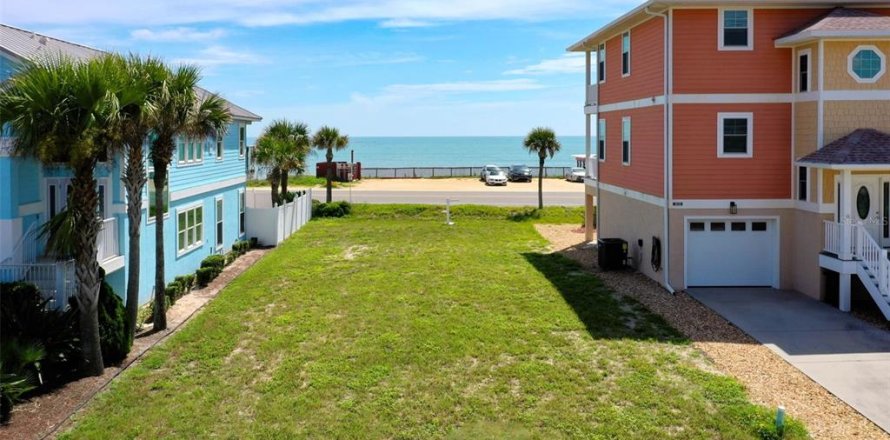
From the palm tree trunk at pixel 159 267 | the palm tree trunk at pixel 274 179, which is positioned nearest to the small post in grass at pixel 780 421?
the palm tree trunk at pixel 159 267

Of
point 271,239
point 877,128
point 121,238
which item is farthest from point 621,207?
point 121,238

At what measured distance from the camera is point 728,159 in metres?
20.3

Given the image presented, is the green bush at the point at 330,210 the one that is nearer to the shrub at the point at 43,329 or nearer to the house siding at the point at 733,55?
the house siding at the point at 733,55

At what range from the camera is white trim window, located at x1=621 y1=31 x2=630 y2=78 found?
24.1m

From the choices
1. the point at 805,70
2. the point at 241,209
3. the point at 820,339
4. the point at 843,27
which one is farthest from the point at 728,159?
the point at 241,209

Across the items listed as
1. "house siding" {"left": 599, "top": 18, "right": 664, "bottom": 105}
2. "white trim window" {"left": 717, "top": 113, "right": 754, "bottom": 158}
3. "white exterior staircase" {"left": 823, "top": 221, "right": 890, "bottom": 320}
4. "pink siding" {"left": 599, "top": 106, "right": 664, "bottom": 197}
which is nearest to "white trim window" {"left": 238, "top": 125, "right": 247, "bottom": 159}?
"pink siding" {"left": 599, "top": 106, "right": 664, "bottom": 197}

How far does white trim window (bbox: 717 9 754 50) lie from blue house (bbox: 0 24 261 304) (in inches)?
540

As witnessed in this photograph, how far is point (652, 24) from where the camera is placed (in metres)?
21.6

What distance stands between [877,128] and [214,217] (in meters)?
20.1

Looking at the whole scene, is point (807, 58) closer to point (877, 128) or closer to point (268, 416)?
point (877, 128)

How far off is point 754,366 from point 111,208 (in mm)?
13819

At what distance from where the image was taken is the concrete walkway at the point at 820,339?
478 inches

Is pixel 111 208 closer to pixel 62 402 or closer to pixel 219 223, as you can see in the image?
A: pixel 62 402

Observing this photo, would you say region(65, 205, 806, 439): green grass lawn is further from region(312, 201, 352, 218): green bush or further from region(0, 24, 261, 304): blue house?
region(312, 201, 352, 218): green bush
